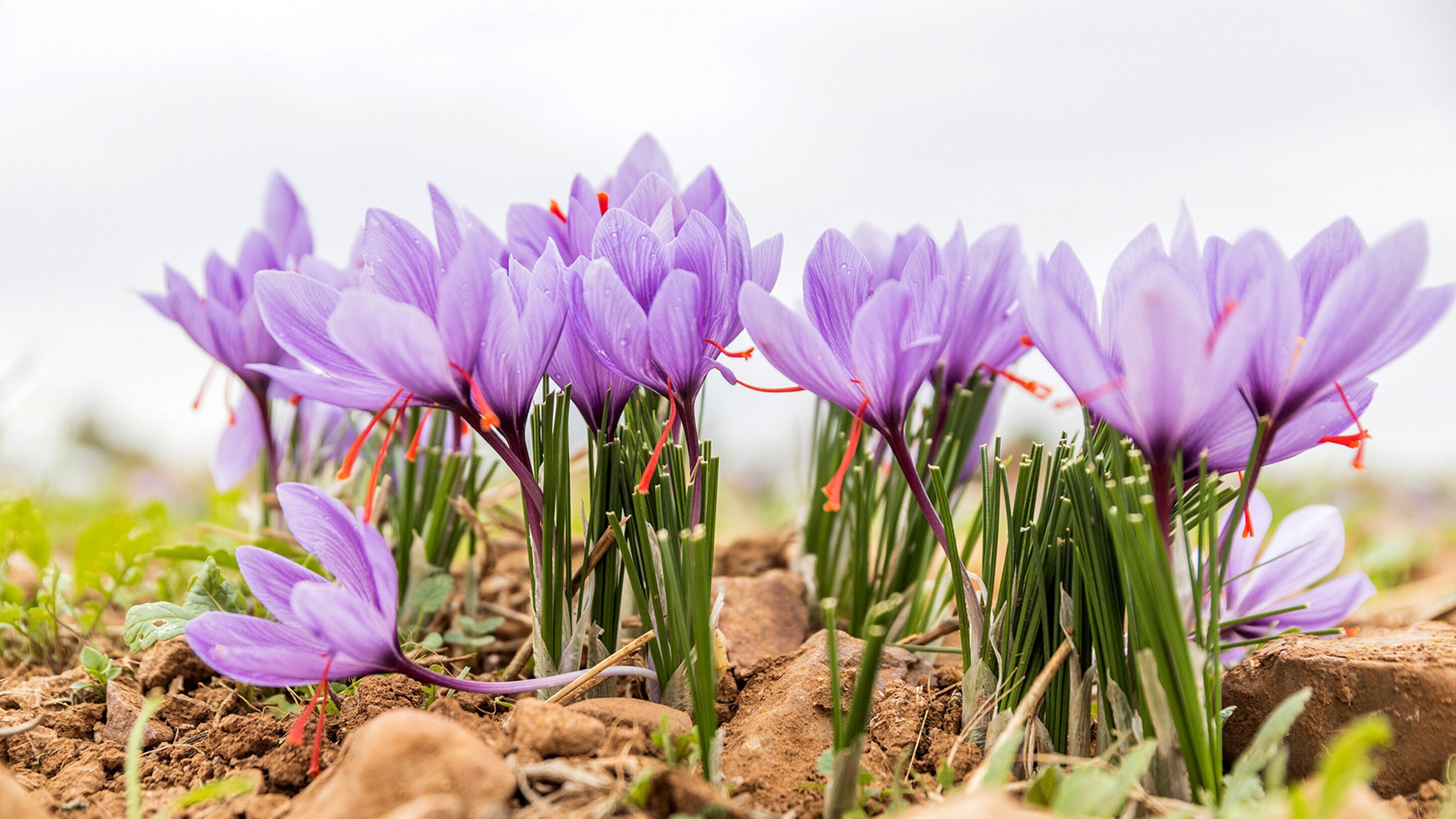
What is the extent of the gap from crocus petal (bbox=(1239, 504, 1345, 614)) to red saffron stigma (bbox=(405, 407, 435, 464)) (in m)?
1.19

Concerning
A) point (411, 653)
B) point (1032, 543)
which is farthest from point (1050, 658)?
point (411, 653)

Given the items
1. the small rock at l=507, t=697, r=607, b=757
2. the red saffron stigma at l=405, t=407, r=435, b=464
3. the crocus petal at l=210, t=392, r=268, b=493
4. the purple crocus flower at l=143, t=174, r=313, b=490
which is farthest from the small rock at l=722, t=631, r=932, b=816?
the crocus petal at l=210, t=392, r=268, b=493

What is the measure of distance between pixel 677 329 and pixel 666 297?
43 mm

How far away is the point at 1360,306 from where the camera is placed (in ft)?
3.09

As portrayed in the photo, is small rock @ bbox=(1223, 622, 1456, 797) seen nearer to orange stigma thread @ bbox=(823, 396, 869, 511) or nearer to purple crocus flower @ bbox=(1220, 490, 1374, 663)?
purple crocus flower @ bbox=(1220, 490, 1374, 663)

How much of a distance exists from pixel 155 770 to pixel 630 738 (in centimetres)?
69

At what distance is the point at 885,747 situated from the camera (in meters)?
1.18

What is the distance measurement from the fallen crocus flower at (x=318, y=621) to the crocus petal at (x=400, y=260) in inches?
10.0

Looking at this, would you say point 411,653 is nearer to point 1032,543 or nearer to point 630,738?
point 630,738

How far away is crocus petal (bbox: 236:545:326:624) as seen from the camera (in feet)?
3.67

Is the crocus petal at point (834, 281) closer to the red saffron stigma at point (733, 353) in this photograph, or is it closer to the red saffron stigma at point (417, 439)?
the red saffron stigma at point (733, 353)

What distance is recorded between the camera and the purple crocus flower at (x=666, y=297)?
42.6 inches

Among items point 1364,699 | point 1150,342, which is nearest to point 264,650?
point 1150,342

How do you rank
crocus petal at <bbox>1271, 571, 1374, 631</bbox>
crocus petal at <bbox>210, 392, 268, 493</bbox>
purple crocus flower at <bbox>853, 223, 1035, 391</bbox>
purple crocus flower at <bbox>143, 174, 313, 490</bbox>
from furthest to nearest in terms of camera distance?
crocus petal at <bbox>210, 392, 268, 493</bbox>, purple crocus flower at <bbox>143, 174, 313, 490</bbox>, crocus petal at <bbox>1271, 571, 1374, 631</bbox>, purple crocus flower at <bbox>853, 223, 1035, 391</bbox>
